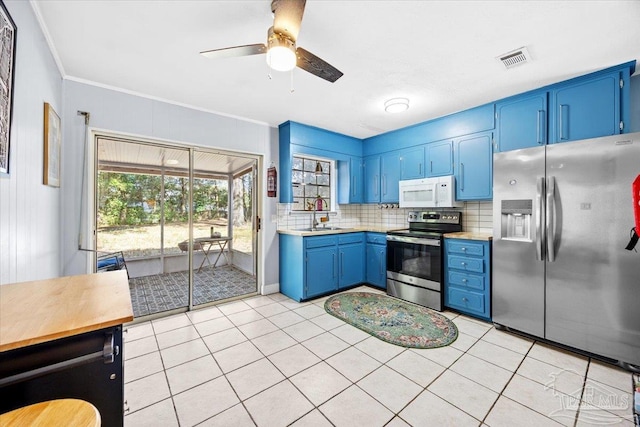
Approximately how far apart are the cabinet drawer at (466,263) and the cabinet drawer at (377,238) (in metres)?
0.98

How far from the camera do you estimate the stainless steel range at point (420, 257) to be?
325 cm

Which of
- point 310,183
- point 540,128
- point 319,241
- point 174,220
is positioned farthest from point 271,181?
point 540,128

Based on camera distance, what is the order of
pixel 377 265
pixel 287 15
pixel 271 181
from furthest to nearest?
→ pixel 377 265 < pixel 271 181 < pixel 287 15

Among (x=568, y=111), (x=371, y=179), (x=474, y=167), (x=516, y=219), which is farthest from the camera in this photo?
(x=371, y=179)

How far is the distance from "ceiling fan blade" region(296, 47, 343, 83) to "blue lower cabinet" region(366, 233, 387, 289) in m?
2.60

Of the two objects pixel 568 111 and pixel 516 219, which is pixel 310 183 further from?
pixel 568 111

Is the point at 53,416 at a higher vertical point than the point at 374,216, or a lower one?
lower

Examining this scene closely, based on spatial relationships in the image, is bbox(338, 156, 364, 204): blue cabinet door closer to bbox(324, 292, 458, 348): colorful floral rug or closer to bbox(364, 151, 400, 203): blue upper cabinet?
bbox(364, 151, 400, 203): blue upper cabinet

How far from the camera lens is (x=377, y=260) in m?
4.04

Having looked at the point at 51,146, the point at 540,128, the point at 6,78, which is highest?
the point at 540,128

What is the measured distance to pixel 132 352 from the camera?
2.33 metres

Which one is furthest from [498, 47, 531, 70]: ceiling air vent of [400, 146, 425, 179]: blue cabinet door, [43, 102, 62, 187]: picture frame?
[43, 102, 62, 187]: picture frame

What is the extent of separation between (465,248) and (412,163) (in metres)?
1.48

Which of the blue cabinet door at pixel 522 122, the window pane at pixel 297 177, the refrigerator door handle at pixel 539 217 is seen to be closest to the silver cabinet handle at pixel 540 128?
the blue cabinet door at pixel 522 122
